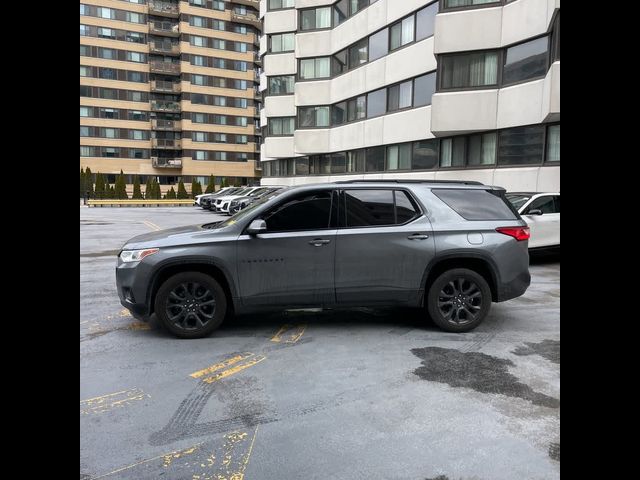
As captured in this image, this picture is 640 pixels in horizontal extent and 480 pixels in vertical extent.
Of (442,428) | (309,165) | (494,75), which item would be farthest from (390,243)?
(309,165)

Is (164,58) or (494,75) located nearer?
(494,75)

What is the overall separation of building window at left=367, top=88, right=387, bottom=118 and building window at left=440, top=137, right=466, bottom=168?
18.5 feet

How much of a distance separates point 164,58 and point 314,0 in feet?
138

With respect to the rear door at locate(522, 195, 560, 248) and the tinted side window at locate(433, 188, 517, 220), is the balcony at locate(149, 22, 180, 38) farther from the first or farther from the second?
the tinted side window at locate(433, 188, 517, 220)

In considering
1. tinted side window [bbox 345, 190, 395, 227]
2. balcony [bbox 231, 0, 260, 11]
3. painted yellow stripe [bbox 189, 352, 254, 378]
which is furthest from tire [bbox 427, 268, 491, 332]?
balcony [bbox 231, 0, 260, 11]

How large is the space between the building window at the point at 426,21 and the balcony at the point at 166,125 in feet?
172

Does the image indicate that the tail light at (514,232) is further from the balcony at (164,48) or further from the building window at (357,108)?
the balcony at (164,48)

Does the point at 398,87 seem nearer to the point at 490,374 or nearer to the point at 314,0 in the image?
the point at 314,0

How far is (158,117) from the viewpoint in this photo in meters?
68.2

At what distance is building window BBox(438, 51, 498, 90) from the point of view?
62.8 feet

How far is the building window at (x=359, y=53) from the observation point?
93.7ft

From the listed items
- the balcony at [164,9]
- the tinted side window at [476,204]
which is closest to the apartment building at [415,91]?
the tinted side window at [476,204]

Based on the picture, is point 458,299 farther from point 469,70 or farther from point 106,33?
point 106,33

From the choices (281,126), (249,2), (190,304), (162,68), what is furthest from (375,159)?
(249,2)
